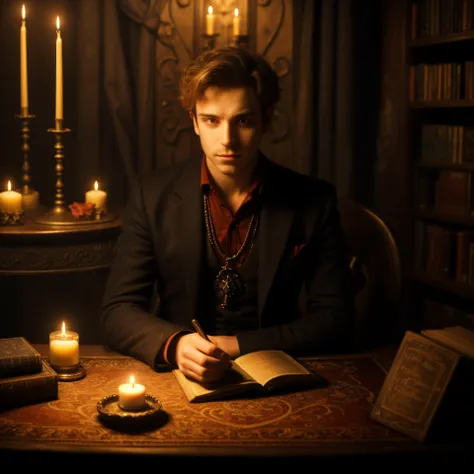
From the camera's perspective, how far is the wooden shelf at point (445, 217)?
11.3ft

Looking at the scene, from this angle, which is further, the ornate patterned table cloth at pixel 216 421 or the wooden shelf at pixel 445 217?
the wooden shelf at pixel 445 217

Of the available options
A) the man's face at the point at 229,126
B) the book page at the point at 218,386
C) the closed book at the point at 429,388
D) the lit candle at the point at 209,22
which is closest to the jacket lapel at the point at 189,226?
the man's face at the point at 229,126

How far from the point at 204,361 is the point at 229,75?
88cm

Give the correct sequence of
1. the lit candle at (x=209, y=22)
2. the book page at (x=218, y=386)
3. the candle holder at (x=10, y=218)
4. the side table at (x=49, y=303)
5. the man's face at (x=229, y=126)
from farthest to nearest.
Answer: the side table at (x=49, y=303), the lit candle at (x=209, y=22), the candle holder at (x=10, y=218), the man's face at (x=229, y=126), the book page at (x=218, y=386)

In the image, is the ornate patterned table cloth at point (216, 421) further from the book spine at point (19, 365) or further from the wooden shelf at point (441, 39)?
the wooden shelf at point (441, 39)

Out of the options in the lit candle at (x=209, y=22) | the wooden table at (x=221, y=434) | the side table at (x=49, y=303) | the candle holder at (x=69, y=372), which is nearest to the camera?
the wooden table at (x=221, y=434)

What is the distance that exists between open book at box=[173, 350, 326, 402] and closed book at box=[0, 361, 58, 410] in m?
0.28

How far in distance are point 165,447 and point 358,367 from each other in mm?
637

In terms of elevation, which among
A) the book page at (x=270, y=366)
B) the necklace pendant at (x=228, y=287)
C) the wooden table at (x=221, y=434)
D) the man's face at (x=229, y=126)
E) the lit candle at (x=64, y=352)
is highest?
the man's face at (x=229, y=126)

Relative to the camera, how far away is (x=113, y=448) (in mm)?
1317

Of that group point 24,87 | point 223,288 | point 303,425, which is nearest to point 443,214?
point 223,288

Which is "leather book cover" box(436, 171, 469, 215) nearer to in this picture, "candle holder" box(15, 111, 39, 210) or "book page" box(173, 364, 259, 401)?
"candle holder" box(15, 111, 39, 210)

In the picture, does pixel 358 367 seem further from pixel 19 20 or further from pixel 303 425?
pixel 19 20

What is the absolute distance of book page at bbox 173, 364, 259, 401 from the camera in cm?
155
